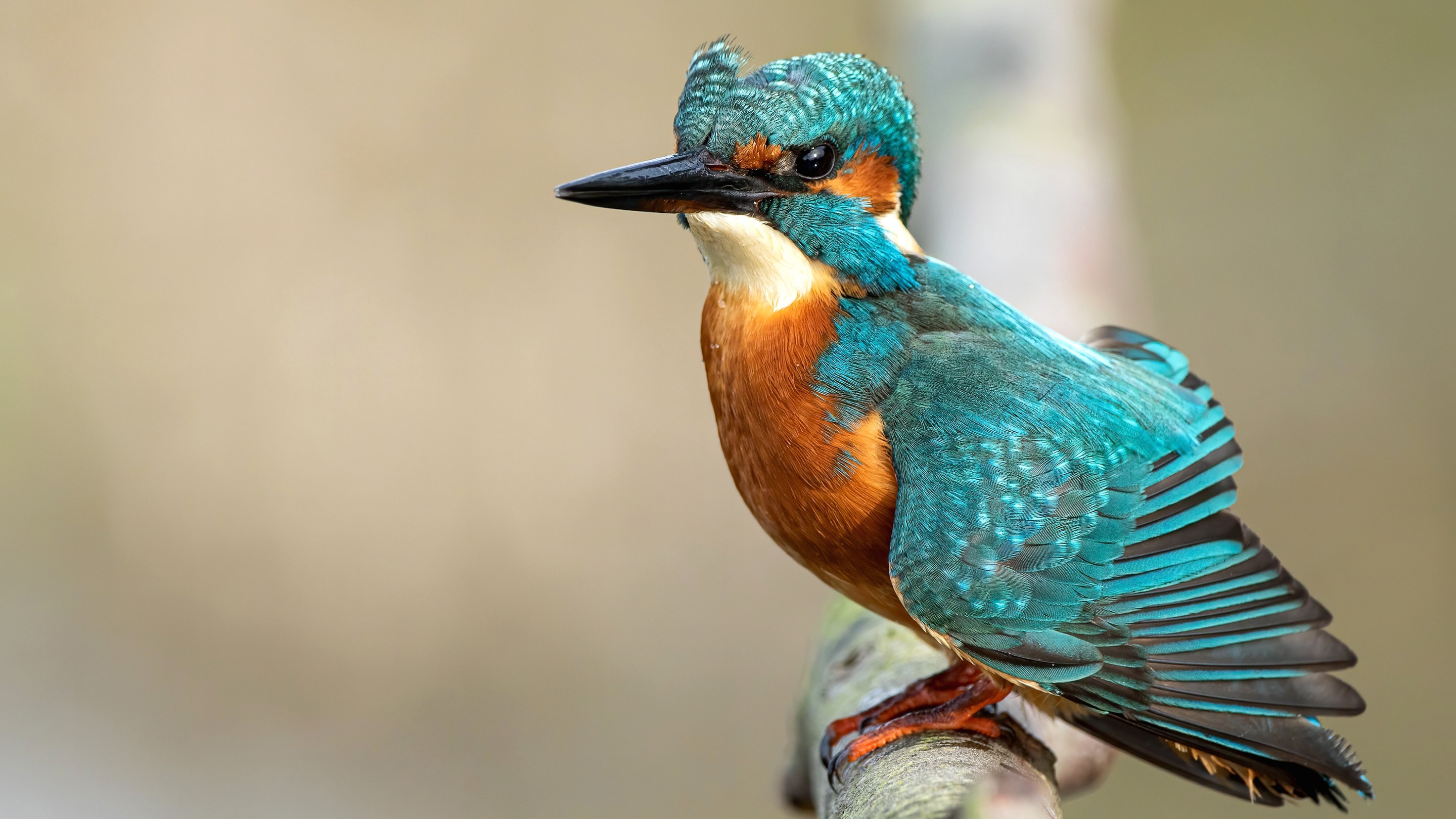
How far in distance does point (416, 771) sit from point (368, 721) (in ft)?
0.95

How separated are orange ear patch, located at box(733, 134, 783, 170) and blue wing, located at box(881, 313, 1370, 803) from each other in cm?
41

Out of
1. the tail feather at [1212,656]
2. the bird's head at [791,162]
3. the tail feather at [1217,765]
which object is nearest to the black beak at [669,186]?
the bird's head at [791,162]

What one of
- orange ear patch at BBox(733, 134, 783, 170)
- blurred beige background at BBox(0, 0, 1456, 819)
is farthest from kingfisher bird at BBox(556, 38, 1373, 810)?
blurred beige background at BBox(0, 0, 1456, 819)

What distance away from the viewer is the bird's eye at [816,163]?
2145 mm

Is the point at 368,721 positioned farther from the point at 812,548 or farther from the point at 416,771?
the point at 812,548

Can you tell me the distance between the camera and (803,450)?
7.07ft

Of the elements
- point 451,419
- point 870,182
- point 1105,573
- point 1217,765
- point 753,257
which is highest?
point 870,182

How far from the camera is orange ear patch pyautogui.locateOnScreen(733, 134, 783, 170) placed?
208cm

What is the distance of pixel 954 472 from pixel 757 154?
0.63 meters

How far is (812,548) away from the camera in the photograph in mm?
2209

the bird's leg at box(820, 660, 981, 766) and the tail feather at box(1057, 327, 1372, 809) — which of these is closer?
the tail feather at box(1057, 327, 1372, 809)

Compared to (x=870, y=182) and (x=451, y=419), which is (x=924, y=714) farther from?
(x=451, y=419)

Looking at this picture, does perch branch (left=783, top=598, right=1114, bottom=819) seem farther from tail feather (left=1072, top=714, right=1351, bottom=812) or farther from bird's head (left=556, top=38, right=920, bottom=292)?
bird's head (left=556, top=38, right=920, bottom=292)

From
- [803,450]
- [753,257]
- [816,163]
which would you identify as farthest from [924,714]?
[816,163]
